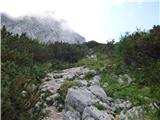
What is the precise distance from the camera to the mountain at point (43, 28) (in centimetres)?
8800

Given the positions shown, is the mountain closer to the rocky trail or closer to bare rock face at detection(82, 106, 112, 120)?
the rocky trail

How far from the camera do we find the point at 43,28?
9175cm

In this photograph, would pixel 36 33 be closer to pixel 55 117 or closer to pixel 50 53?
pixel 50 53

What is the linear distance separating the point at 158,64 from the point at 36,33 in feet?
243

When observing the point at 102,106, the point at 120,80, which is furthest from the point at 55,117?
the point at 120,80

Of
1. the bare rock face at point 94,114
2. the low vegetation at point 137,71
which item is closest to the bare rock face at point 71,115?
the bare rock face at point 94,114

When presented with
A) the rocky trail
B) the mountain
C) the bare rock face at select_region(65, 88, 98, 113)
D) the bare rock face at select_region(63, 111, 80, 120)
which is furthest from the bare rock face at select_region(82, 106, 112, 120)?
the mountain

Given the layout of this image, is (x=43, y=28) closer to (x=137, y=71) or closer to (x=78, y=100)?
(x=137, y=71)

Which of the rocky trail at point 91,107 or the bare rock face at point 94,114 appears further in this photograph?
the rocky trail at point 91,107

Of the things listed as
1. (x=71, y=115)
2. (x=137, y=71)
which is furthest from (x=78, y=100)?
(x=137, y=71)

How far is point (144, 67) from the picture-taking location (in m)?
17.9

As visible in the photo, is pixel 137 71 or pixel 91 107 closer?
pixel 91 107

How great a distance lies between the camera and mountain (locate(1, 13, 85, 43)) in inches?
3465

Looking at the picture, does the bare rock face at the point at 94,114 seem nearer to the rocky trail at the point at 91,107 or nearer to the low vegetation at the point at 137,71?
the rocky trail at the point at 91,107
